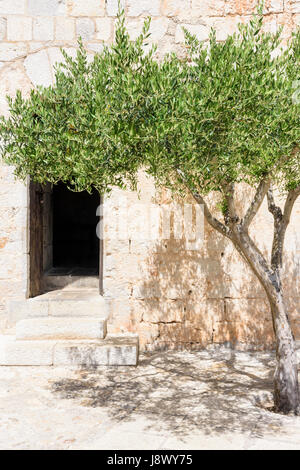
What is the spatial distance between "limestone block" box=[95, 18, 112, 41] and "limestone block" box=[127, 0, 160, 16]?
1.13 ft

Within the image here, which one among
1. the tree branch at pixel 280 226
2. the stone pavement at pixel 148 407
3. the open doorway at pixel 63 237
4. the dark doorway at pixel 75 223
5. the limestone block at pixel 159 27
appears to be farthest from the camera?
the dark doorway at pixel 75 223

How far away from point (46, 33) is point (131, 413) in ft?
17.1

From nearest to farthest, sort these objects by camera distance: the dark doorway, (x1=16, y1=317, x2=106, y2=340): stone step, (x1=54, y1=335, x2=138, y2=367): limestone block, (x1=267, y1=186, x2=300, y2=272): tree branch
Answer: (x1=267, y1=186, x2=300, y2=272): tree branch → (x1=54, y1=335, x2=138, y2=367): limestone block → (x1=16, y1=317, x2=106, y2=340): stone step → the dark doorway

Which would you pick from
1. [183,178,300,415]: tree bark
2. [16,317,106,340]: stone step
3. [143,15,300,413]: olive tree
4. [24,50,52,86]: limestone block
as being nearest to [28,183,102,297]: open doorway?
[16,317,106,340]: stone step

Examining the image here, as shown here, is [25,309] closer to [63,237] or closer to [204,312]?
[204,312]

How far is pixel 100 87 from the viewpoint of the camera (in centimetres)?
348

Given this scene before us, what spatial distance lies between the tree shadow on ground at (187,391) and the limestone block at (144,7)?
4.79m

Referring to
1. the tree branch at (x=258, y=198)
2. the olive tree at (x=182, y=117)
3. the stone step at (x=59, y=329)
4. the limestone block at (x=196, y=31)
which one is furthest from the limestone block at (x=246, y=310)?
the limestone block at (x=196, y=31)

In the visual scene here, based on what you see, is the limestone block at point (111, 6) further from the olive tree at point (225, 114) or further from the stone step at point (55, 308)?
the stone step at point (55, 308)

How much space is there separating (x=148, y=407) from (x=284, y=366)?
1.34 m

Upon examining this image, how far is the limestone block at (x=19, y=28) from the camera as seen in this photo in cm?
665

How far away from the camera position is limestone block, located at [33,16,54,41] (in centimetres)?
663

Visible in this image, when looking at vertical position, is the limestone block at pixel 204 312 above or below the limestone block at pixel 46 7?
below

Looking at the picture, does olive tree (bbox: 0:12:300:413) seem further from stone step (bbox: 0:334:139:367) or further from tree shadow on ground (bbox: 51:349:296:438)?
stone step (bbox: 0:334:139:367)
